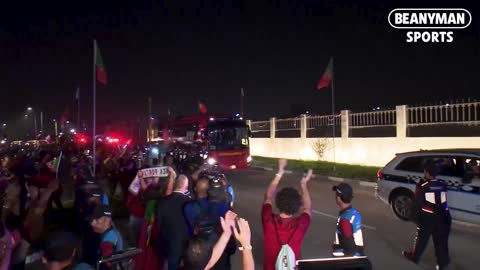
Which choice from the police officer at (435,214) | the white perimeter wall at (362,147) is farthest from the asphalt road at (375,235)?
the white perimeter wall at (362,147)

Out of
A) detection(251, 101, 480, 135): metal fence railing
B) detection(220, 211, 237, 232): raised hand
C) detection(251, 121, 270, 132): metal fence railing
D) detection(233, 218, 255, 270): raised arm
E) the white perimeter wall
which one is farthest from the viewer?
detection(251, 121, 270, 132): metal fence railing

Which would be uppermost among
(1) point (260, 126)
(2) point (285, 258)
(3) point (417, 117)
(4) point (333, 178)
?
(1) point (260, 126)

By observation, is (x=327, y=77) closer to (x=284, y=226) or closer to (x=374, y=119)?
(x=374, y=119)

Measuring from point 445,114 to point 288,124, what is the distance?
15.7 metres

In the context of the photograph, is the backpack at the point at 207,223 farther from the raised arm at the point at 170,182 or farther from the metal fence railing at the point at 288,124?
the metal fence railing at the point at 288,124

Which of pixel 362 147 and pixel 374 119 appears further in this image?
pixel 362 147

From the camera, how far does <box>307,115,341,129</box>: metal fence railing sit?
30.2 meters

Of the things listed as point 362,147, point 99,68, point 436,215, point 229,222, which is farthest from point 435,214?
point 362,147

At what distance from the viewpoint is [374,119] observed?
26953 mm

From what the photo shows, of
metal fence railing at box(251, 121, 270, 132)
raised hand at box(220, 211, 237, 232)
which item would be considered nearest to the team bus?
metal fence railing at box(251, 121, 270, 132)

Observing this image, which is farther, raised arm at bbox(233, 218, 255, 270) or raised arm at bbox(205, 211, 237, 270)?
raised arm at bbox(205, 211, 237, 270)

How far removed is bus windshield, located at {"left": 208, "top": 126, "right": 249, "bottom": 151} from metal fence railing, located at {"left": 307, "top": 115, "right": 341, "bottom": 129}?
211 inches

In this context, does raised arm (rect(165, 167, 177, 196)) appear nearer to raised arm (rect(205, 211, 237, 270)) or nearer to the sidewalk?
raised arm (rect(205, 211, 237, 270))

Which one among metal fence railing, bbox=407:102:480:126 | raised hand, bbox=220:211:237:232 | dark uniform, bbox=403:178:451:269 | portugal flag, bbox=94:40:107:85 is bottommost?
dark uniform, bbox=403:178:451:269
